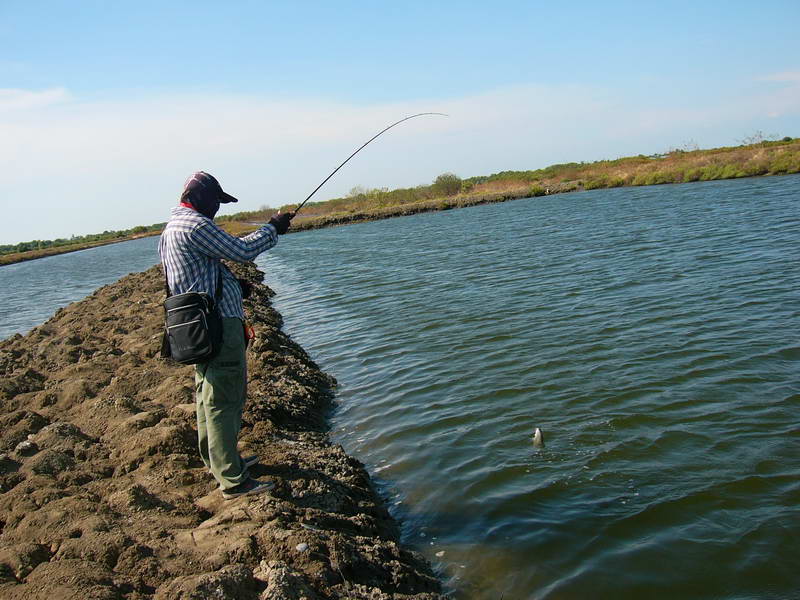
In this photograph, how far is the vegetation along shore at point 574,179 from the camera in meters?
35.8

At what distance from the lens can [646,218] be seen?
22.6m

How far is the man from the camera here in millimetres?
4199

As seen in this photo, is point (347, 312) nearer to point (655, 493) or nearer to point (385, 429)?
point (385, 429)

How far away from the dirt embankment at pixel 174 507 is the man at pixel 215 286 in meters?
0.31

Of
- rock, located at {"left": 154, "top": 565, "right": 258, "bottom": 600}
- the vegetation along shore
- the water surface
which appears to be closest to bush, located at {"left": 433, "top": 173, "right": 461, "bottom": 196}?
the vegetation along shore

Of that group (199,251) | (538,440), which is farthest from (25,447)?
(538,440)

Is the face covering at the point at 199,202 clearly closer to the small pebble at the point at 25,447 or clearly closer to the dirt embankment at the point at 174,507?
the dirt embankment at the point at 174,507

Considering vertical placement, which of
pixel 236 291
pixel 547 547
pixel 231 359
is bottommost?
pixel 547 547

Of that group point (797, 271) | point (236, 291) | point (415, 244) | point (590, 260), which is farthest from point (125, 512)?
point (415, 244)

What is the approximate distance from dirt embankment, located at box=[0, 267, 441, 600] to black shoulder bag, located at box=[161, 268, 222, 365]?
45.2 inches

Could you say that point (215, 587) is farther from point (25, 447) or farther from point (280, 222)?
point (25, 447)

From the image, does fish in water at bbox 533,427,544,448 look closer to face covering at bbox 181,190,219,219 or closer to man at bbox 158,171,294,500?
man at bbox 158,171,294,500

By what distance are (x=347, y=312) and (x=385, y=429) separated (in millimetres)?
Answer: 7697

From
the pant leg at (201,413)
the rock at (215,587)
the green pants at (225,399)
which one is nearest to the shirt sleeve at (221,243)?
the green pants at (225,399)
